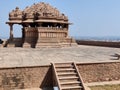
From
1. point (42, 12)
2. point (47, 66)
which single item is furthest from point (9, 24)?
point (47, 66)

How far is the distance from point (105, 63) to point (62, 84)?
276 centimetres

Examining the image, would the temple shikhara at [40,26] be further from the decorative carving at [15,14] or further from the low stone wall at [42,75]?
the low stone wall at [42,75]

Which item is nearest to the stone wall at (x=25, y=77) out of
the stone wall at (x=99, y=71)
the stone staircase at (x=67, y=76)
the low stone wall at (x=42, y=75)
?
the low stone wall at (x=42, y=75)

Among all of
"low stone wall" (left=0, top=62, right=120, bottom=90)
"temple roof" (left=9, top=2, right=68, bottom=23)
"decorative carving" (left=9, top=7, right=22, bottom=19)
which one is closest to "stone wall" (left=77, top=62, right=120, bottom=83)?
"low stone wall" (left=0, top=62, right=120, bottom=90)

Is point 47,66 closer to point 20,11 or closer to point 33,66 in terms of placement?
point 33,66

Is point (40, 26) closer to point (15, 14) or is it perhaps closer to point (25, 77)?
point (15, 14)

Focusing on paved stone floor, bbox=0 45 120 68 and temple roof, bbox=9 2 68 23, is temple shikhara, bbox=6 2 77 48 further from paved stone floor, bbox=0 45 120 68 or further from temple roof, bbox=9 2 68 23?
paved stone floor, bbox=0 45 120 68

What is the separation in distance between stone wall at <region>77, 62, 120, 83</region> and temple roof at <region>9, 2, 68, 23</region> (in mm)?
10766

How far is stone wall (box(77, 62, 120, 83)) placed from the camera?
1041cm

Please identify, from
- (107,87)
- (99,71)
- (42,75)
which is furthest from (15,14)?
(107,87)

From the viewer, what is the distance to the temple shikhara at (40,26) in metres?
19.7

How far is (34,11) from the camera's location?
2164cm

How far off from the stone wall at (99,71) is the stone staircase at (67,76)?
1.73 ft

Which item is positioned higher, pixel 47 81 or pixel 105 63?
pixel 105 63
